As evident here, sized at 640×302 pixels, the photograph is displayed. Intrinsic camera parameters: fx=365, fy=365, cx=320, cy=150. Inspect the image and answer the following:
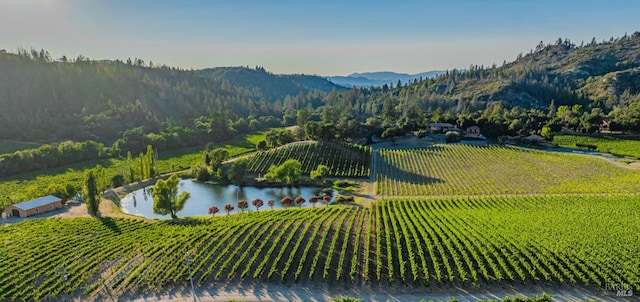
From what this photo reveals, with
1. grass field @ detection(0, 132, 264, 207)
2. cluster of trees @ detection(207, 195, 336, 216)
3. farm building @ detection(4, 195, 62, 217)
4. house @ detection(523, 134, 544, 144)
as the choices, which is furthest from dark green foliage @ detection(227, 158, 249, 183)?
house @ detection(523, 134, 544, 144)

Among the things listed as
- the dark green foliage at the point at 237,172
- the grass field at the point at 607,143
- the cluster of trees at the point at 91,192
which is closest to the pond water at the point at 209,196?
the dark green foliage at the point at 237,172

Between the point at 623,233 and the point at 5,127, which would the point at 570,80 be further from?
the point at 5,127

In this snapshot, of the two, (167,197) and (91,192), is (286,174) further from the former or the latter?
(91,192)

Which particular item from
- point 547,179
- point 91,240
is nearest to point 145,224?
point 91,240

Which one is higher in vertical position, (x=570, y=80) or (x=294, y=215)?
(x=570, y=80)

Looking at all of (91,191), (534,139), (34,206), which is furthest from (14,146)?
(534,139)

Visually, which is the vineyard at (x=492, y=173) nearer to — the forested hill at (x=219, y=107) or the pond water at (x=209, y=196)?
the pond water at (x=209, y=196)
